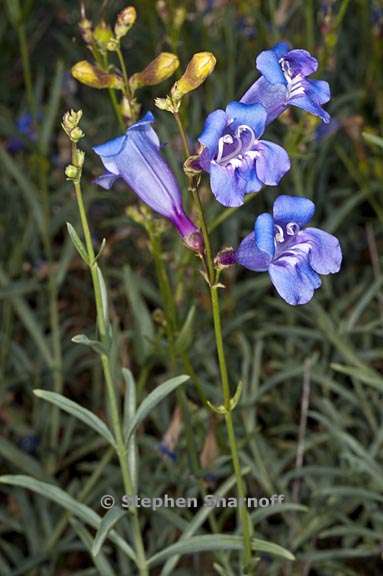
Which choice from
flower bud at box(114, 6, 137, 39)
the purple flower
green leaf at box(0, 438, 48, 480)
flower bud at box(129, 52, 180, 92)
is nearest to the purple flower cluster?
the purple flower

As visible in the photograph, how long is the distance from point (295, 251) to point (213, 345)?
146 cm

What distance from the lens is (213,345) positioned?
→ 9.64 ft

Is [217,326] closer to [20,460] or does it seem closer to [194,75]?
[194,75]

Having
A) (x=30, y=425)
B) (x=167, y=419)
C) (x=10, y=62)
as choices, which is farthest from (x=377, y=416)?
(x=10, y=62)

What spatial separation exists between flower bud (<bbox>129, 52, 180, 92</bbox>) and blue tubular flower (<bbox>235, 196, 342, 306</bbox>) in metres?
0.44

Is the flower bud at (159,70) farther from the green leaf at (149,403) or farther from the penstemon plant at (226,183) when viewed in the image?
the green leaf at (149,403)

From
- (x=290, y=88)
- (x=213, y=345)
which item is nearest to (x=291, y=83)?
(x=290, y=88)

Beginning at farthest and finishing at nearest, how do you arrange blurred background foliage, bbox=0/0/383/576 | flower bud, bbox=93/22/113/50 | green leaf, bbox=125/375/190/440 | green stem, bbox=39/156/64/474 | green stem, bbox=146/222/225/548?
green stem, bbox=39/156/64/474 < blurred background foliage, bbox=0/0/383/576 < green stem, bbox=146/222/225/548 < flower bud, bbox=93/22/113/50 < green leaf, bbox=125/375/190/440

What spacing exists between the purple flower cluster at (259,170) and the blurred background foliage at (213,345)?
1.54 ft

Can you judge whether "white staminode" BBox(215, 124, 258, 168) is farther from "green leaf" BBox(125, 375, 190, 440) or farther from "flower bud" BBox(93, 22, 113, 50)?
"flower bud" BBox(93, 22, 113, 50)

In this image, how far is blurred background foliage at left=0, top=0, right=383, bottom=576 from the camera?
2.43m

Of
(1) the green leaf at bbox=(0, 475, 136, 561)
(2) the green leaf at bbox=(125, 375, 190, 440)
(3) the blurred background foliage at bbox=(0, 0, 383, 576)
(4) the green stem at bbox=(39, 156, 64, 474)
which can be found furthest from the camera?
(4) the green stem at bbox=(39, 156, 64, 474)

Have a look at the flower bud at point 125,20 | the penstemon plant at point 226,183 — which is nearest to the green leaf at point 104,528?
the penstemon plant at point 226,183

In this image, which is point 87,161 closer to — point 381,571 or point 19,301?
point 19,301
